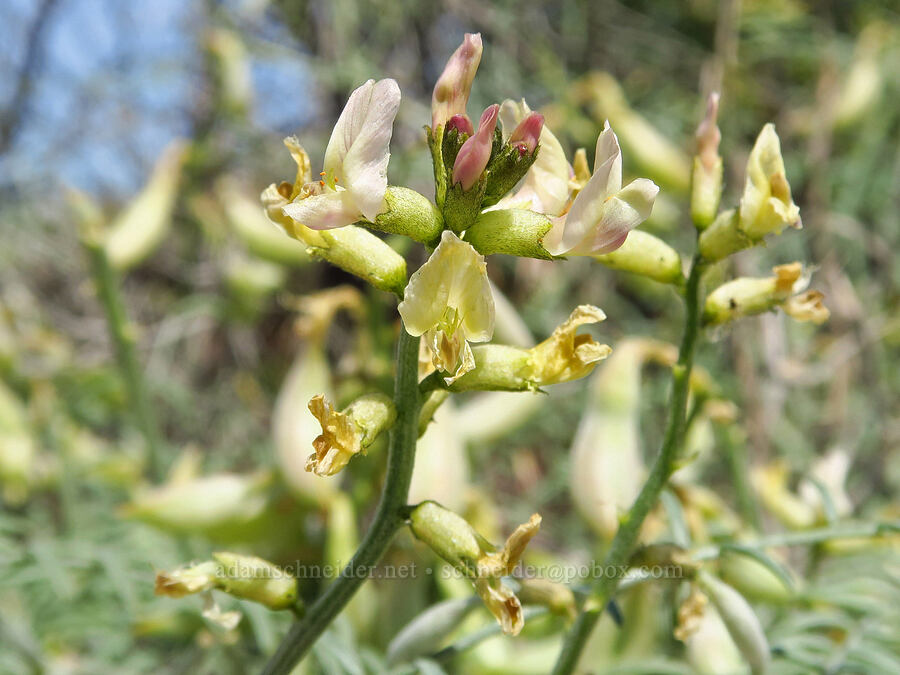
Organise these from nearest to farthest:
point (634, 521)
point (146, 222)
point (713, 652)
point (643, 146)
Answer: point (634, 521), point (713, 652), point (146, 222), point (643, 146)

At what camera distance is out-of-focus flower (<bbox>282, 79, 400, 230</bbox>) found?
17.5 inches

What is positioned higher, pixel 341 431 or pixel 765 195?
pixel 765 195

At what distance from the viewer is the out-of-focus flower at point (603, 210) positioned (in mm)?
442

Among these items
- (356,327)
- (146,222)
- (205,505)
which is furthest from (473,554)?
(356,327)

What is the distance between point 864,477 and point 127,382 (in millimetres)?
1493

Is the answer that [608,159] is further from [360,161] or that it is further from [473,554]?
[473,554]

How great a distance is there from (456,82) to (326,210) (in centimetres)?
10

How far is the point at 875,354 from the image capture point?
1.82 m

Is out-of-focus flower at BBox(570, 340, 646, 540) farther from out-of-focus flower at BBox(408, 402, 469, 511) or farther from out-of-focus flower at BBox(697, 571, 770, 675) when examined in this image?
out-of-focus flower at BBox(697, 571, 770, 675)

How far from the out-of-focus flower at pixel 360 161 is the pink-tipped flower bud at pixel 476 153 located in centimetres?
4

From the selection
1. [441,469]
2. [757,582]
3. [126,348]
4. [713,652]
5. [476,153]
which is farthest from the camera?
[126,348]

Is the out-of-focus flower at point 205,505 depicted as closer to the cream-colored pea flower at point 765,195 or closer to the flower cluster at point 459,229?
the flower cluster at point 459,229

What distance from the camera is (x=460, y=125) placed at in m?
0.46

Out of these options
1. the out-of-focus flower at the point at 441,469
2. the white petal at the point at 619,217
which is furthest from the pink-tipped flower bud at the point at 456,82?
the out-of-focus flower at the point at 441,469
